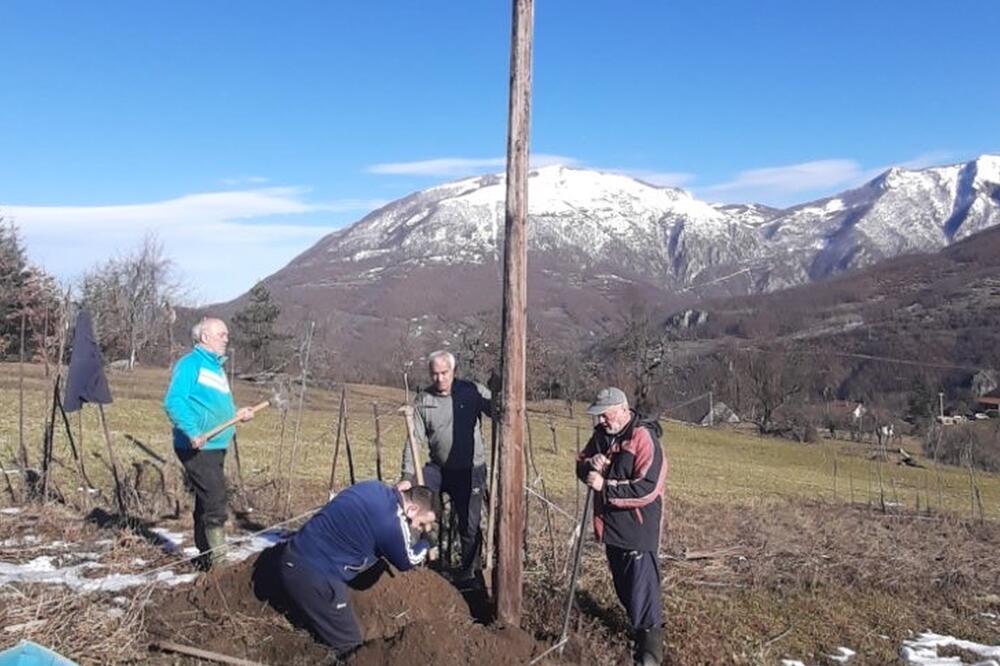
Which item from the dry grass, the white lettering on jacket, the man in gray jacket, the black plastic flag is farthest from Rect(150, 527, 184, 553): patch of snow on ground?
the man in gray jacket

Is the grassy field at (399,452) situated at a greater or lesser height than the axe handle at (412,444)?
lesser

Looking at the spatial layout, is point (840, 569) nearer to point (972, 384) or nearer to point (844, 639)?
point (844, 639)

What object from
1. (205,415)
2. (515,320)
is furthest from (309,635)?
(515,320)

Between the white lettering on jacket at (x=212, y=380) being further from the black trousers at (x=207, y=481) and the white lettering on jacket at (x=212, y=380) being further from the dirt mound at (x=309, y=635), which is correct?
the dirt mound at (x=309, y=635)

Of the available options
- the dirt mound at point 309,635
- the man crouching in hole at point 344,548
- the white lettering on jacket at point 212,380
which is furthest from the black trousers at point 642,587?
the white lettering on jacket at point 212,380

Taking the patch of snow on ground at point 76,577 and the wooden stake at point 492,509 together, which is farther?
the patch of snow on ground at point 76,577

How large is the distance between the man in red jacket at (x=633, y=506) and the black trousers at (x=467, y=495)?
4.43 feet

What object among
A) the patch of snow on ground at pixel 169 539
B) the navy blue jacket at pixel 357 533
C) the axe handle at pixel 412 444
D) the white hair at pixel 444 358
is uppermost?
the white hair at pixel 444 358

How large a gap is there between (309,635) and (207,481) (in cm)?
143

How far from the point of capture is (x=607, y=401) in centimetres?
550

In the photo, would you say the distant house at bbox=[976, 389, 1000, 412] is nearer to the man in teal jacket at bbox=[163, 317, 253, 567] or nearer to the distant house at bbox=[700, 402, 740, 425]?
the distant house at bbox=[700, 402, 740, 425]

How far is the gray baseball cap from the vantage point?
17.9 feet

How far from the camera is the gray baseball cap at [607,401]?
17.9ft

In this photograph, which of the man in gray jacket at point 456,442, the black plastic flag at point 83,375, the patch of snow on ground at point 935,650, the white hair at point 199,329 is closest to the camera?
the white hair at point 199,329
